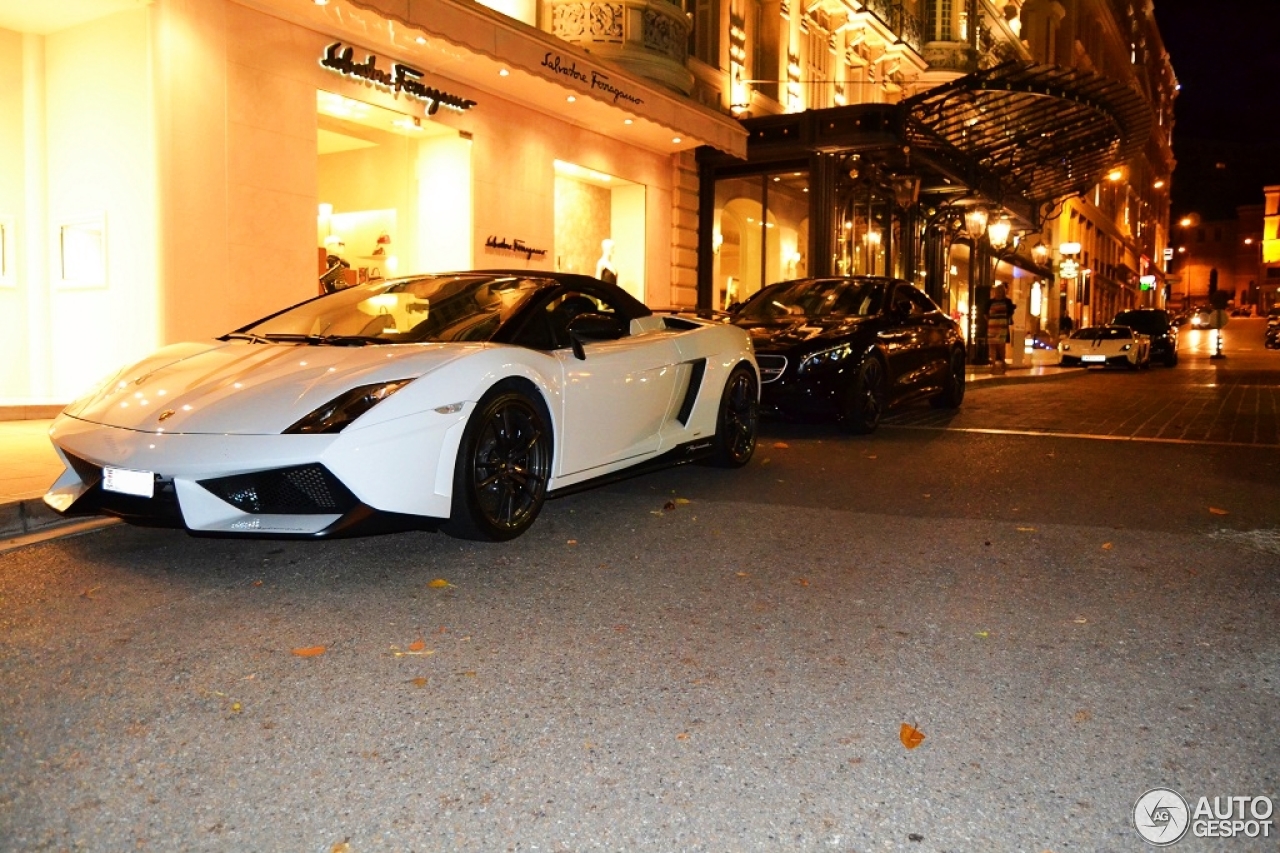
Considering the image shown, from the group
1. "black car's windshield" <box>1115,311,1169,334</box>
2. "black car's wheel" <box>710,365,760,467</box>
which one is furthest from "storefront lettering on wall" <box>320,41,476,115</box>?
"black car's windshield" <box>1115,311,1169,334</box>

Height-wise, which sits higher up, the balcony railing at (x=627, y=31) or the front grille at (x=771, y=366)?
the balcony railing at (x=627, y=31)

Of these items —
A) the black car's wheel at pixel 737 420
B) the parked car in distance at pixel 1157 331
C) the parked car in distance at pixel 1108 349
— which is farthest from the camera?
the parked car in distance at pixel 1157 331

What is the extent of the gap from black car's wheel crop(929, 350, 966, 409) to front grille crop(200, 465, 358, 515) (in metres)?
8.74

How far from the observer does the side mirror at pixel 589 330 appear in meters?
5.29

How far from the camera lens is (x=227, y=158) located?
1029 cm

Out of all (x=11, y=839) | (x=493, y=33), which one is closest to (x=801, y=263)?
(x=493, y=33)

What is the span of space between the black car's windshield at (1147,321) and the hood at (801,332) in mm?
23104

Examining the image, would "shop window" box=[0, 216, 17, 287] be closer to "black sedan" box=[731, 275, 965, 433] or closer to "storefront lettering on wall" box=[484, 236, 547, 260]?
"storefront lettering on wall" box=[484, 236, 547, 260]

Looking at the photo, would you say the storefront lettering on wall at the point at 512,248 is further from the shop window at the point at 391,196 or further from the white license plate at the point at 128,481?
the white license plate at the point at 128,481

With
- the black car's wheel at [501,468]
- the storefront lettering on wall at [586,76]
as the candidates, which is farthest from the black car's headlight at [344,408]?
the storefront lettering on wall at [586,76]

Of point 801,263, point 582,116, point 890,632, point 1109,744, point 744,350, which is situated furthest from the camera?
point 801,263

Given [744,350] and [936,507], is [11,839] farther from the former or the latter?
[744,350]

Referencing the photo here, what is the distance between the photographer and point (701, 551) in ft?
16.3

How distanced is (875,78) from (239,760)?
90.3ft
